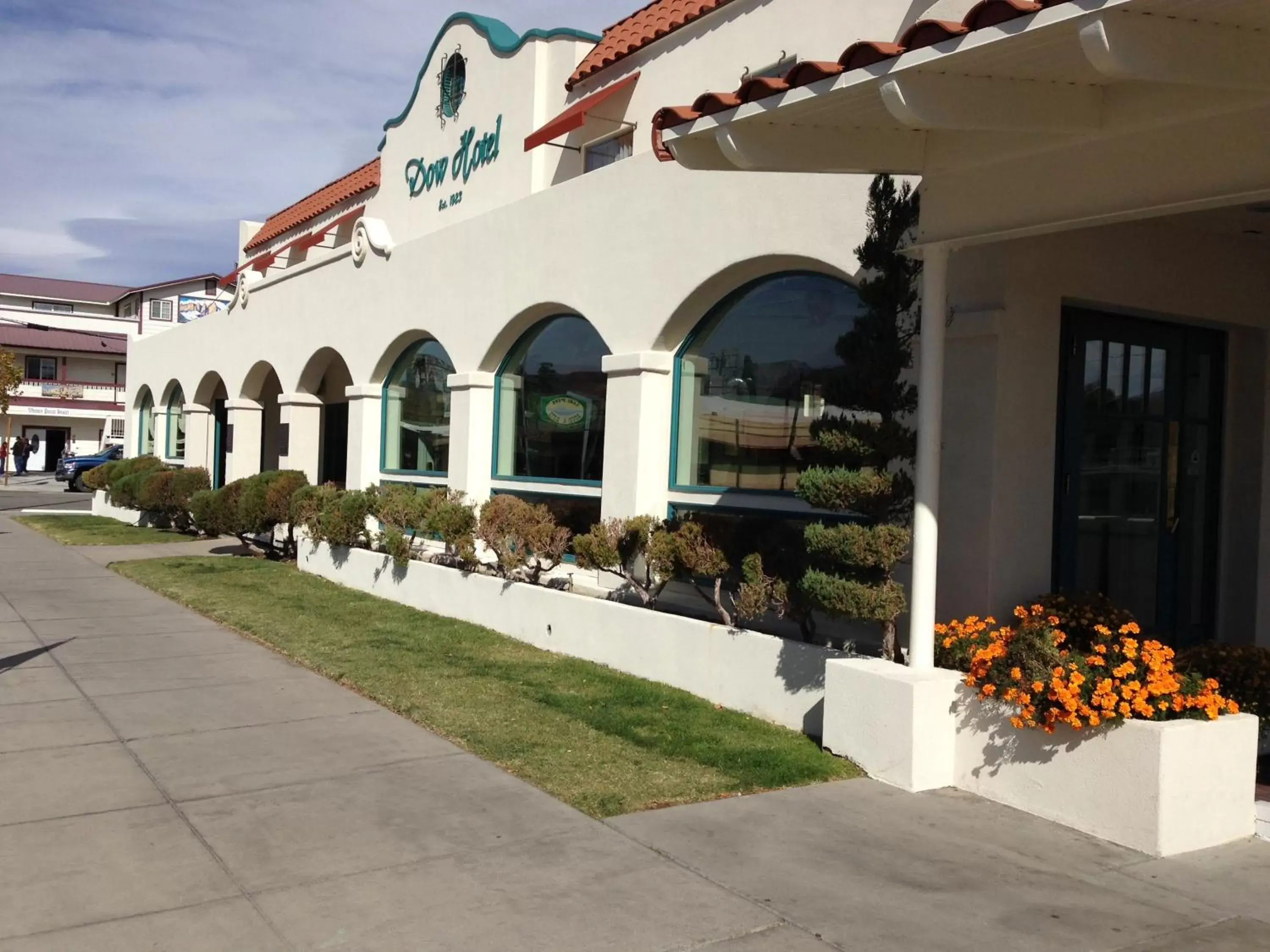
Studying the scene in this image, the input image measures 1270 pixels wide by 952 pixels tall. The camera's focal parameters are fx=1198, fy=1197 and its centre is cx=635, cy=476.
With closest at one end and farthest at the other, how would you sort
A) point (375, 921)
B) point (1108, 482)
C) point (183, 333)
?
point (375, 921)
point (1108, 482)
point (183, 333)

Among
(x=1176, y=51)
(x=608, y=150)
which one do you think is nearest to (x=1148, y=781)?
(x=1176, y=51)

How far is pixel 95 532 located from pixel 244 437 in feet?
10.1

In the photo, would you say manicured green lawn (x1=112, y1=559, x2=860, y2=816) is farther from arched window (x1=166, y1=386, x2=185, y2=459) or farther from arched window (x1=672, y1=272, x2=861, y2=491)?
arched window (x1=166, y1=386, x2=185, y2=459)

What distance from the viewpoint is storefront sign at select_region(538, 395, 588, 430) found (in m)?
12.0

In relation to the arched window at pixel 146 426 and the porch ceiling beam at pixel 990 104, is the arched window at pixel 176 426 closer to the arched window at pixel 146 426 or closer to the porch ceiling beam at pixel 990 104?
the arched window at pixel 146 426

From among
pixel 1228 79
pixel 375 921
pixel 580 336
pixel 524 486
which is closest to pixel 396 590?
pixel 524 486

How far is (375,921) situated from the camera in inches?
177

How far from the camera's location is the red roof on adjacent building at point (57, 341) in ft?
196

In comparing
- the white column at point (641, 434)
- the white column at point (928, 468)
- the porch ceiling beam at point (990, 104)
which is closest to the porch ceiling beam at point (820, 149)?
the white column at point (928, 468)

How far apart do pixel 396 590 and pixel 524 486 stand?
5.67 ft

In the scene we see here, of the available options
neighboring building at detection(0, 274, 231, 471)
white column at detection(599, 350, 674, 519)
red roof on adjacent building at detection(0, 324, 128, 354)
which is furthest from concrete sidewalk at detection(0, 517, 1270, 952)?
red roof on adjacent building at detection(0, 324, 128, 354)

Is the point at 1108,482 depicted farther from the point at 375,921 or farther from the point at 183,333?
the point at 183,333

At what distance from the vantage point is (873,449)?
6.85m

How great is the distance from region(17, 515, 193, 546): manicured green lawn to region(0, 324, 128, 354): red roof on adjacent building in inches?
1484
